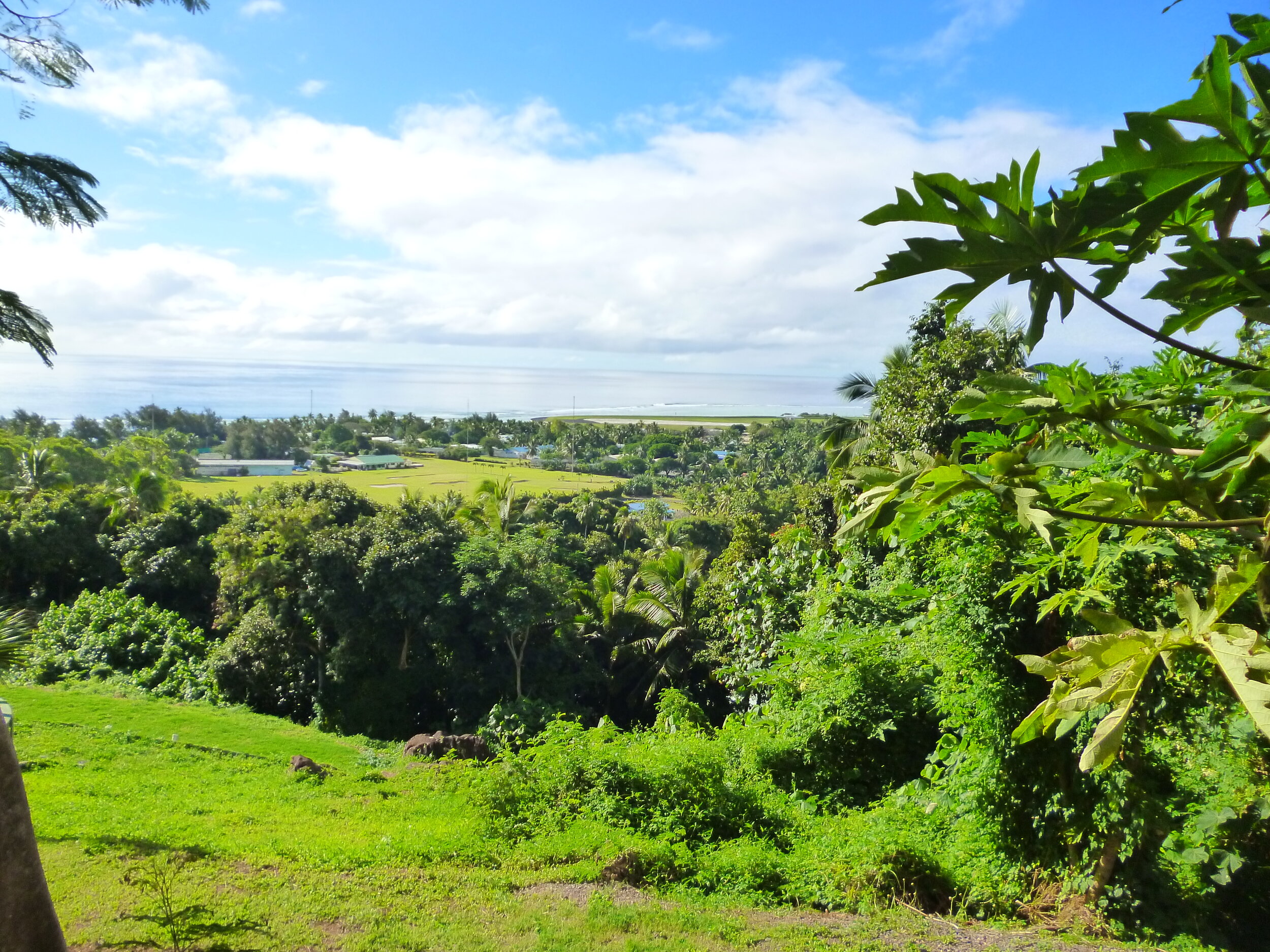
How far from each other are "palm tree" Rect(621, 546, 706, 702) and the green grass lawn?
28.5 feet

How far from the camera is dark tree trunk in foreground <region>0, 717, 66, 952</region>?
2.76 m

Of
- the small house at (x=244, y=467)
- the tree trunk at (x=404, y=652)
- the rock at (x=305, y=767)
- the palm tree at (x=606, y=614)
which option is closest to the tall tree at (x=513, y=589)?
the palm tree at (x=606, y=614)

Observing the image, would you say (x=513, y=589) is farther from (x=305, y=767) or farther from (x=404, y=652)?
(x=305, y=767)

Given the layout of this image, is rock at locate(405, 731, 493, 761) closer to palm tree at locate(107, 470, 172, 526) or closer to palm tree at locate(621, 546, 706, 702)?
palm tree at locate(621, 546, 706, 702)

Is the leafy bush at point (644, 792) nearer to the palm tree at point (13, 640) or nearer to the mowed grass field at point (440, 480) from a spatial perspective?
the palm tree at point (13, 640)

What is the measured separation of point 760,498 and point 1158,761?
22001 millimetres

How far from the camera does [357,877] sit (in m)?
4.91

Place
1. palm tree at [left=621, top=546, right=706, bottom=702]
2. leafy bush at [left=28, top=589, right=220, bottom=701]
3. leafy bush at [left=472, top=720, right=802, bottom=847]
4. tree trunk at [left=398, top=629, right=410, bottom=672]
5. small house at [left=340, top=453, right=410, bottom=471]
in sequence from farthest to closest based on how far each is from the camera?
small house at [left=340, top=453, right=410, bottom=471] < palm tree at [left=621, top=546, right=706, bottom=702] < tree trunk at [left=398, top=629, right=410, bottom=672] < leafy bush at [left=28, top=589, right=220, bottom=701] < leafy bush at [left=472, top=720, right=802, bottom=847]

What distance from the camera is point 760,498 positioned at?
25.8m

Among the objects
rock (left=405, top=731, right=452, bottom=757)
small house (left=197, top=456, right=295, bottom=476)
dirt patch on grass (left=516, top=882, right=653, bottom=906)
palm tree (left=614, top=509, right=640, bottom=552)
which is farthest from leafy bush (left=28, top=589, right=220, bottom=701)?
small house (left=197, top=456, right=295, bottom=476)

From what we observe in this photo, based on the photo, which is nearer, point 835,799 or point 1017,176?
point 1017,176

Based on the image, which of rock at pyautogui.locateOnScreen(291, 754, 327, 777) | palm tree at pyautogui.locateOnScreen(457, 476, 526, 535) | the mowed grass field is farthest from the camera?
the mowed grass field

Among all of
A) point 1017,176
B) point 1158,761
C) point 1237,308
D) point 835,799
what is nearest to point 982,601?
point 1158,761

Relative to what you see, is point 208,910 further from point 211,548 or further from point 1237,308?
point 211,548
